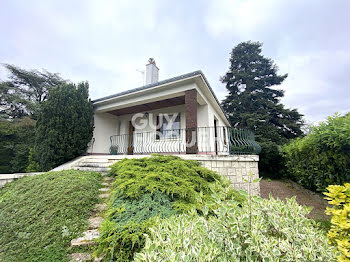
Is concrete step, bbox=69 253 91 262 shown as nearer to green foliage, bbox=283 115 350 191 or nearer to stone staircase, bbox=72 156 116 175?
stone staircase, bbox=72 156 116 175

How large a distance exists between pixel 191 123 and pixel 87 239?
4.15 metres

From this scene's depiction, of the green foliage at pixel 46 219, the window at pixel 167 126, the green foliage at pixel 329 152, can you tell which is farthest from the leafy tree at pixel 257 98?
the green foliage at pixel 46 219

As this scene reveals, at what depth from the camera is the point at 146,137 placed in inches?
312

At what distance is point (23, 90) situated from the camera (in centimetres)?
1359

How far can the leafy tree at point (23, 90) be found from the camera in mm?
12266

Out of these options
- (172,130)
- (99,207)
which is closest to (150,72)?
(172,130)

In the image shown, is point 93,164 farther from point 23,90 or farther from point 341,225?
point 23,90

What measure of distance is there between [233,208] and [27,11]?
36.0 feet

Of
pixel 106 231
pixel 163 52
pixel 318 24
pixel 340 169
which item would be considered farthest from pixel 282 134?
pixel 106 231

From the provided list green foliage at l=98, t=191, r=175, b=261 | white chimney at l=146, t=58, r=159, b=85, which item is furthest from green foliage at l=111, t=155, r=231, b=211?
white chimney at l=146, t=58, r=159, b=85

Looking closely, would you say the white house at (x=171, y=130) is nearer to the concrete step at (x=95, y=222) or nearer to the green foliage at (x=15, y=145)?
the concrete step at (x=95, y=222)

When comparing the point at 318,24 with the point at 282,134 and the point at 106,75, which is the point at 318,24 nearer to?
the point at 282,134

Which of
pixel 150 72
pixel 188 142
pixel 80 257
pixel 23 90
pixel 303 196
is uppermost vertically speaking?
pixel 23 90

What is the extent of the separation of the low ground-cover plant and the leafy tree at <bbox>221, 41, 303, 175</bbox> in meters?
10.9
